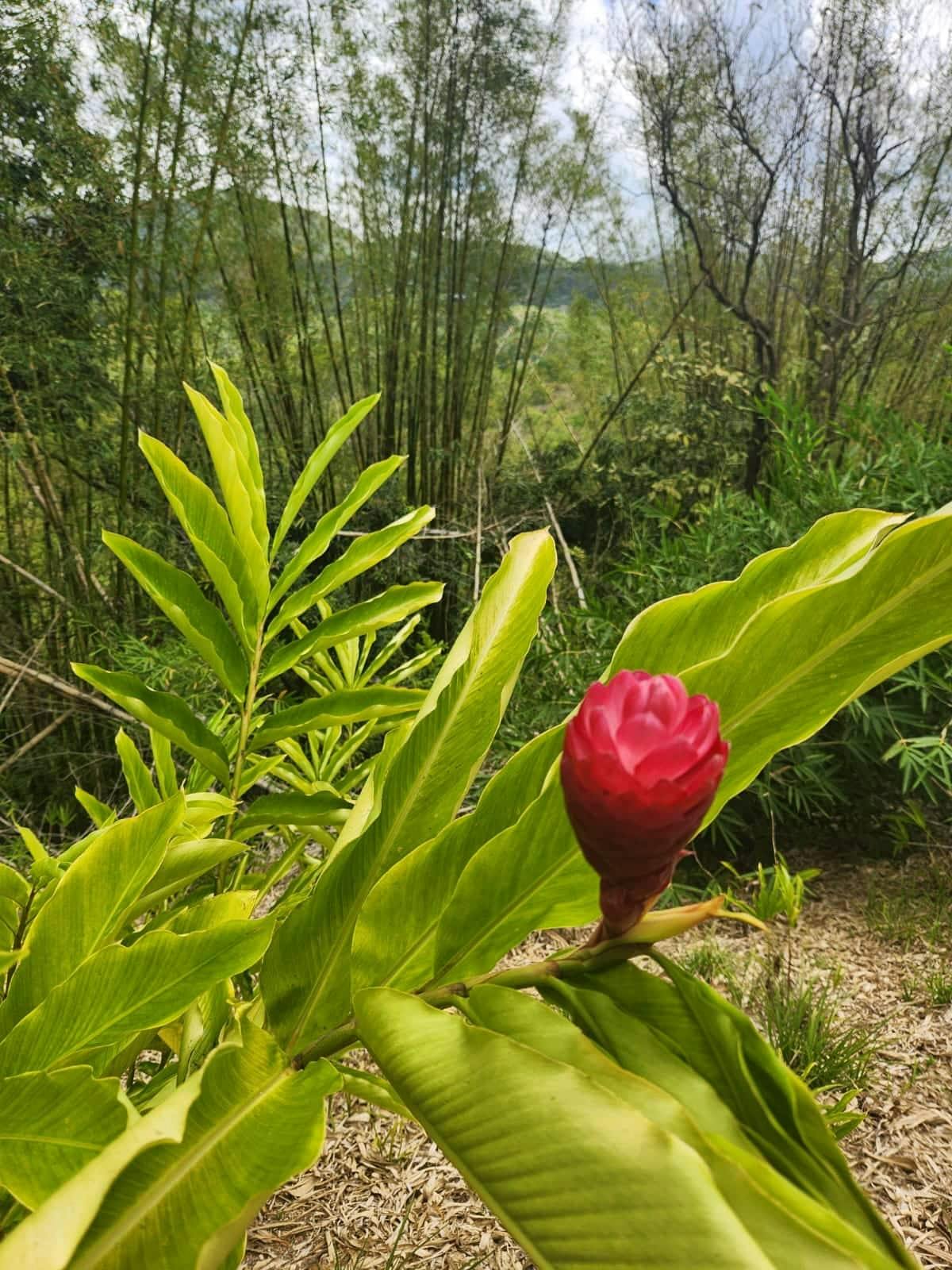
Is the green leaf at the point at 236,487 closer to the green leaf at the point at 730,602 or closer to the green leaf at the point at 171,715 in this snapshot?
the green leaf at the point at 171,715

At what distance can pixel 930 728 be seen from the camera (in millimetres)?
1576

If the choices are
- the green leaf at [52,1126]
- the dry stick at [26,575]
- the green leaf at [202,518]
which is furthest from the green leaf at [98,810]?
the dry stick at [26,575]

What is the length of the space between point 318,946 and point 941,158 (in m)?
5.08

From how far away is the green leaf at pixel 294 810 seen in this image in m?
0.54

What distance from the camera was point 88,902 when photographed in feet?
1.16

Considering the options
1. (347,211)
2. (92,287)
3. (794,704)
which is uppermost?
(347,211)

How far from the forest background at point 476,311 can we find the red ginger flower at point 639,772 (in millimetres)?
1184

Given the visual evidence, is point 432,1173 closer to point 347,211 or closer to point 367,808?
point 367,808

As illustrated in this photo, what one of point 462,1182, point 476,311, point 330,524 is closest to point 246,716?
point 330,524

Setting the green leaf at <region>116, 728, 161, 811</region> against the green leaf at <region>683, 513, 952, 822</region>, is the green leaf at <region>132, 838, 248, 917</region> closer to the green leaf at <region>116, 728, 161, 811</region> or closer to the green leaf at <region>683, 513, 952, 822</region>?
the green leaf at <region>116, 728, 161, 811</region>

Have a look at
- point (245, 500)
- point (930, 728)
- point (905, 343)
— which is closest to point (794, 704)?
point (245, 500)

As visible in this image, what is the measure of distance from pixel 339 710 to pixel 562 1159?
43 centimetres

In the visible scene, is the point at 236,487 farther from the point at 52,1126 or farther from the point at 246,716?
the point at 52,1126

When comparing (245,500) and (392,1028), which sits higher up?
(245,500)
